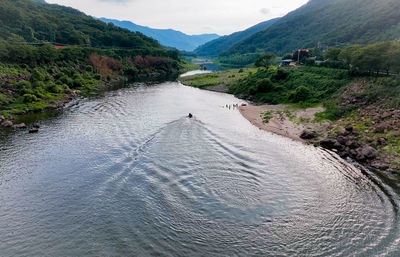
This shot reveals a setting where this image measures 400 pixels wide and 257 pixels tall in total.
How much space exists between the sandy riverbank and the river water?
14.9 feet

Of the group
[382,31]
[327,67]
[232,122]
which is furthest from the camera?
[382,31]

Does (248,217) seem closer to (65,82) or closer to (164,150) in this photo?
(164,150)

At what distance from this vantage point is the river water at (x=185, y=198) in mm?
20203

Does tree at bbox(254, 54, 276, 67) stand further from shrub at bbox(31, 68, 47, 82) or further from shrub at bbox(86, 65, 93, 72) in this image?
shrub at bbox(31, 68, 47, 82)

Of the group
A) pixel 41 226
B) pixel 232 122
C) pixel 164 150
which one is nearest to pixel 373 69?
pixel 232 122

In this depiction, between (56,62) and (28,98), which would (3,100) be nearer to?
(28,98)

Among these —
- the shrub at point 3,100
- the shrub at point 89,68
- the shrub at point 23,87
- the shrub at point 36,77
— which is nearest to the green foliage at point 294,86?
the shrub at point 23,87

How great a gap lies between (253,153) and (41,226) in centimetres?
2665

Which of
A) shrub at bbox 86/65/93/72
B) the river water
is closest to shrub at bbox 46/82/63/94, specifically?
the river water

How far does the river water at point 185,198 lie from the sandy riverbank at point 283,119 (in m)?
4.53

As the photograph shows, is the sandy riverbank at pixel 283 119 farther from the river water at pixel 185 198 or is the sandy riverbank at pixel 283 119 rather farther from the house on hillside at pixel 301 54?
the house on hillside at pixel 301 54

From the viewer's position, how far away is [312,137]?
43375mm

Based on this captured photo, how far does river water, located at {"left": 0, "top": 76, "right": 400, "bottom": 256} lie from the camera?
2020cm

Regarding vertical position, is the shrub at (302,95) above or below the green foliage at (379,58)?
below
